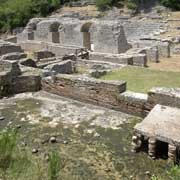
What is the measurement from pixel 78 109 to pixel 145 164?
9.52 feet

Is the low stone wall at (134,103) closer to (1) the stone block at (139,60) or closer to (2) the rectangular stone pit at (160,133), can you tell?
(2) the rectangular stone pit at (160,133)

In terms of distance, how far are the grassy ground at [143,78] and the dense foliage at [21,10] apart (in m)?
25.2

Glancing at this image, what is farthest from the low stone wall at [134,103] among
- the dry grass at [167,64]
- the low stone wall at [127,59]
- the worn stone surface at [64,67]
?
the dry grass at [167,64]

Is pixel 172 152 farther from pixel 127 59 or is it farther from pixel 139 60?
pixel 139 60

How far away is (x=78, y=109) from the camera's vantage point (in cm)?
895

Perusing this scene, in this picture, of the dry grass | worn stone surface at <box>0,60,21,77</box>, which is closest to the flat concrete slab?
worn stone surface at <box>0,60,21,77</box>

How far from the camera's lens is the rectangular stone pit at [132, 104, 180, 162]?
634 centimetres

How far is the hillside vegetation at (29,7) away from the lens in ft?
125

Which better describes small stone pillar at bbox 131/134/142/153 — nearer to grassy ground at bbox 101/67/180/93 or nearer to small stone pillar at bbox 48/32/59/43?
grassy ground at bbox 101/67/180/93

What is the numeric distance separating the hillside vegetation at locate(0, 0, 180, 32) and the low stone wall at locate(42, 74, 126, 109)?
28691mm

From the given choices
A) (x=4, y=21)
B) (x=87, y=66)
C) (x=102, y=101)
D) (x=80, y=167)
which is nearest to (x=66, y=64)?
(x=87, y=66)

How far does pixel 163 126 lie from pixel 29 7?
120 ft

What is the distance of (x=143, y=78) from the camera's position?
13383mm

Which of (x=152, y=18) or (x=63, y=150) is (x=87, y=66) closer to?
(x=63, y=150)
